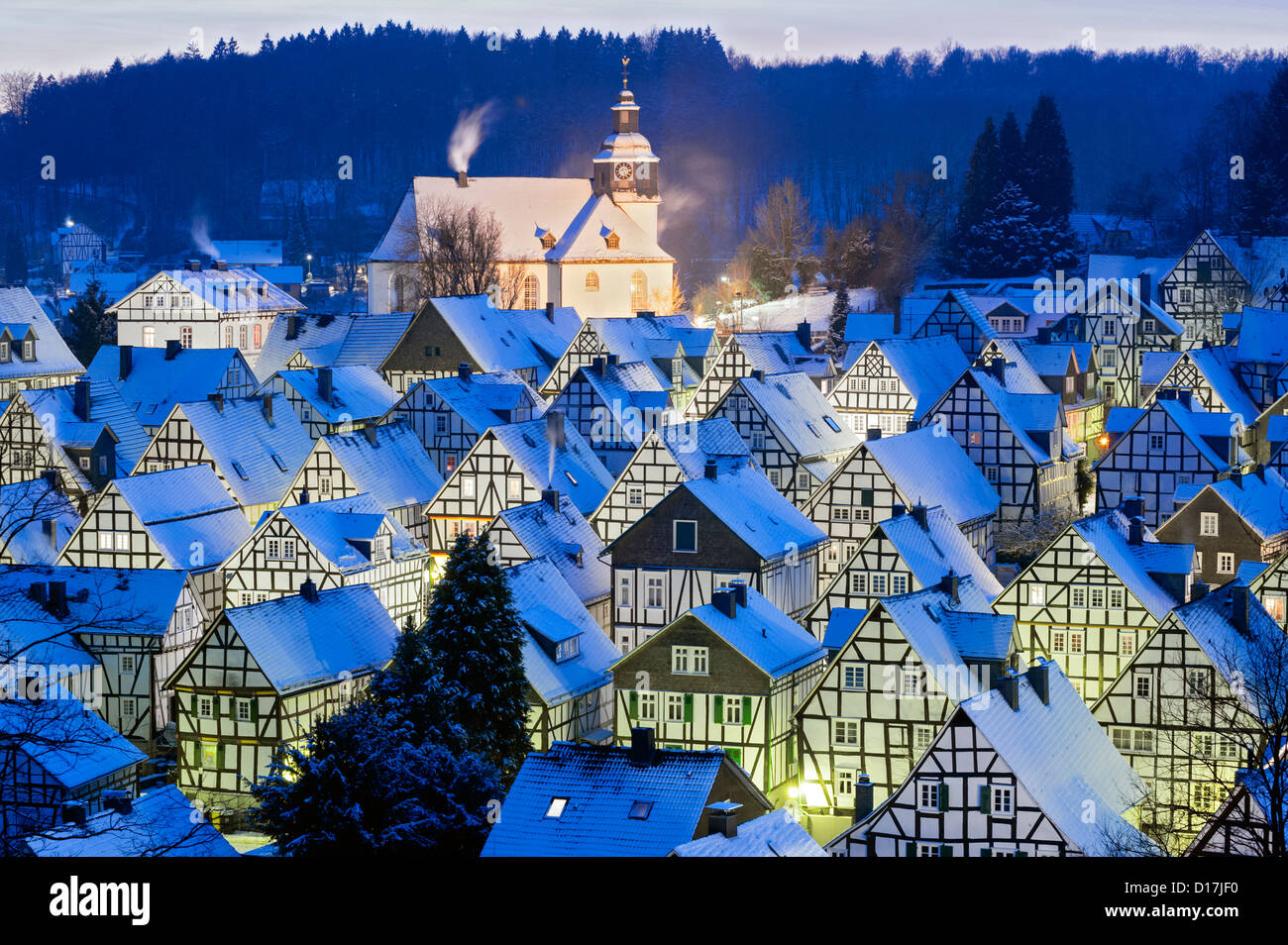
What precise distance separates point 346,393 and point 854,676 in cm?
3050

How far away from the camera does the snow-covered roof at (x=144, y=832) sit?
1062 inches

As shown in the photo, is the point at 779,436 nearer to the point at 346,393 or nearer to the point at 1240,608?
the point at 346,393

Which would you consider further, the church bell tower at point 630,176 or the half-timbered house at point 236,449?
the church bell tower at point 630,176

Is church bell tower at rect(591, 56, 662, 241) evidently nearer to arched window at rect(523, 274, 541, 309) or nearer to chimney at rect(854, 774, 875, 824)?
arched window at rect(523, 274, 541, 309)

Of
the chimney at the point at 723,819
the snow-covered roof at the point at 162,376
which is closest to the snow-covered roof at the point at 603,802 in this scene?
the chimney at the point at 723,819

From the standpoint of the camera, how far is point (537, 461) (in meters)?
53.1

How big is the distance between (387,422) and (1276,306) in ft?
137

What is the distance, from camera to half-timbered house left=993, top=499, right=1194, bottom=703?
41188 millimetres

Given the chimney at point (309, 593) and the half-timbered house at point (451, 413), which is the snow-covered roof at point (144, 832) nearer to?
the chimney at point (309, 593)

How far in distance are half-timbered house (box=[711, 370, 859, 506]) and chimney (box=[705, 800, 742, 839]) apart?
29.4 metres

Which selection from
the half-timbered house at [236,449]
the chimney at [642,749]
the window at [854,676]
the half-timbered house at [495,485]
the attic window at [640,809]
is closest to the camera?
the attic window at [640,809]

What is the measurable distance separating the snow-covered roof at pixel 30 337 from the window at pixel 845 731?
45.4 m

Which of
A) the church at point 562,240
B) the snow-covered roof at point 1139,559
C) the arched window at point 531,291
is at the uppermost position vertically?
the church at point 562,240

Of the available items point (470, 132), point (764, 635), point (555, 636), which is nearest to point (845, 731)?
point (764, 635)
